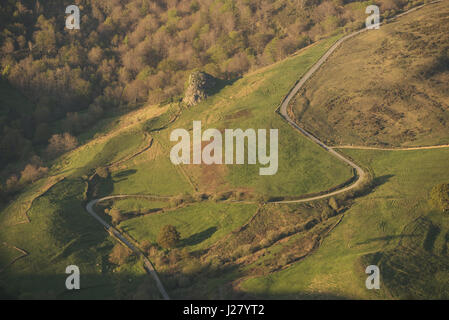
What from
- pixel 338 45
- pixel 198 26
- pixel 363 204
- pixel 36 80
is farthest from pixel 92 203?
pixel 198 26

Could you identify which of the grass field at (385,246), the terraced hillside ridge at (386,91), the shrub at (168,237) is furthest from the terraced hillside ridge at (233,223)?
the terraced hillside ridge at (386,91)

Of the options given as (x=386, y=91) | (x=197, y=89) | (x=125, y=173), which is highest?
(x=197, y=89)

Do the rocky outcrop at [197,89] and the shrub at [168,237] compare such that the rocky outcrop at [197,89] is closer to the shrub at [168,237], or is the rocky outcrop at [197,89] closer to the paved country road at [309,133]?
the paved country road at [309,133]

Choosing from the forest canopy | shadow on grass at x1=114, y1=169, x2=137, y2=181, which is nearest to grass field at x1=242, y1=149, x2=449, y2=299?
shadow on grass at x1=114, y1=169, x2=137, y2=181

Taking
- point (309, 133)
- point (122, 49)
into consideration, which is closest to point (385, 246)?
point (309, 133)

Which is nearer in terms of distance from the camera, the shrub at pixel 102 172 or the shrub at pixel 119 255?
the shrub at pixel 119 255

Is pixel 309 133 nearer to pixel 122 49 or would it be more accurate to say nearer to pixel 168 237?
pixel 168 237
